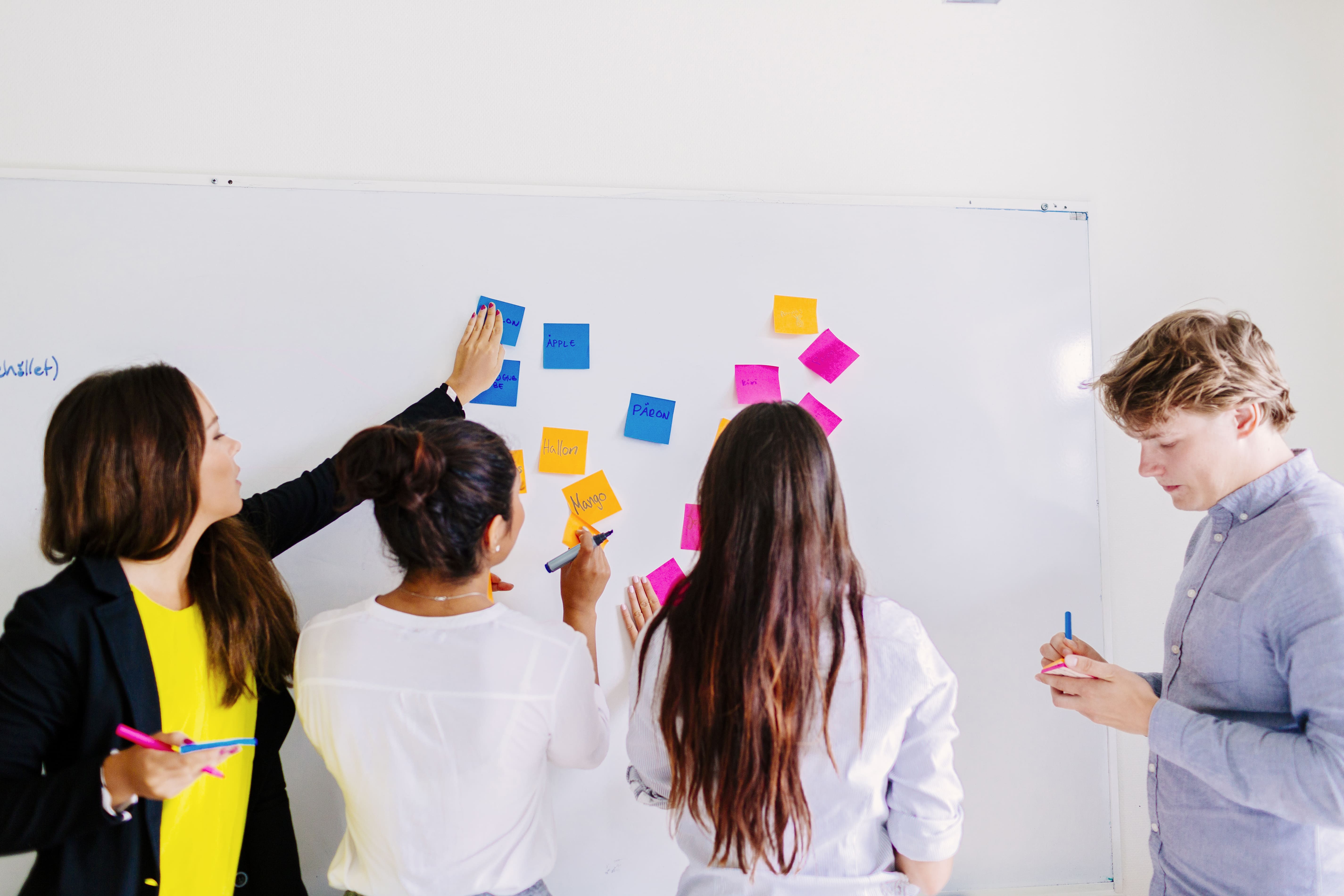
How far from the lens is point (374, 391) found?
4.68 ft

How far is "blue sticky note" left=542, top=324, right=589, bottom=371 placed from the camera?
1464 millimetres

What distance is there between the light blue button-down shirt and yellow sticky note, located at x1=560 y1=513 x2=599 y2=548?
1.00m

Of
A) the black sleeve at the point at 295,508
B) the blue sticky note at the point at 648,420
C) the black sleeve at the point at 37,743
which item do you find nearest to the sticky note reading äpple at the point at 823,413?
the blue sticky note at the point at 648,420

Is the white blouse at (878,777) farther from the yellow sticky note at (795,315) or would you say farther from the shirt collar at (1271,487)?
the yellow sticky note at (795,315)

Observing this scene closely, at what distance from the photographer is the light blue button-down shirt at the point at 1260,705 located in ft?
3.06

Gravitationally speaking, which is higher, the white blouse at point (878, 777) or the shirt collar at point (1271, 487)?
the shirt collar at point (1271, 487)

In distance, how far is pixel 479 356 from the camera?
1418mm

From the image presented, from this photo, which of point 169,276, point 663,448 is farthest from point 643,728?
point 169,276

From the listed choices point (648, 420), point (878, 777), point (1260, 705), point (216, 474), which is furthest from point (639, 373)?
point (1260, 705)

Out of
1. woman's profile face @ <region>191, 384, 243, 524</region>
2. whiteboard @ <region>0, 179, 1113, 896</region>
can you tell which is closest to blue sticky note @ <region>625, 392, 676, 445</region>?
whiteboard @ <region>0, 179, 1113, 896</region>

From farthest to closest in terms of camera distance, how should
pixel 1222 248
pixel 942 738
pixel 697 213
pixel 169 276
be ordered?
pixel 1222 248, pixel 697 213, pixel 169 276, pixel 942 738

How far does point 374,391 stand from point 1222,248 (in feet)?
6.22

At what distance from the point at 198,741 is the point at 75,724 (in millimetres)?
144

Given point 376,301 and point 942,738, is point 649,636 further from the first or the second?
point 376,301
